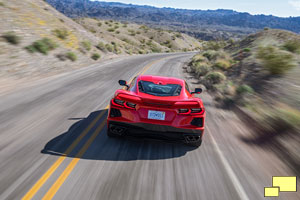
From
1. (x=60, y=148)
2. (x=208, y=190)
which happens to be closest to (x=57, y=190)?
(x=60, y=148)

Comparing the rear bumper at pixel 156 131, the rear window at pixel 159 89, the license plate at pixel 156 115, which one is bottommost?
the rear bumper at pixel 156 131

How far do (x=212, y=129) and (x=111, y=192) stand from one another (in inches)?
154

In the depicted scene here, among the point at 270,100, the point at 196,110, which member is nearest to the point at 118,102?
the point at 196,110

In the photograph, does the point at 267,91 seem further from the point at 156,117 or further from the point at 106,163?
the point at 106,163

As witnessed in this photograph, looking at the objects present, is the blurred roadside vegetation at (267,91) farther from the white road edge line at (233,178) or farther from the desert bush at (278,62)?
the white road edge line at (233,178)

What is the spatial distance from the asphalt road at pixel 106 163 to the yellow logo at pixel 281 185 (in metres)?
0.10

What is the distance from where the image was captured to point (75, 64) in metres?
16.5

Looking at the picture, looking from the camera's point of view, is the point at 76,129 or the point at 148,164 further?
the point at 76,129

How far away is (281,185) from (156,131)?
2.35 m

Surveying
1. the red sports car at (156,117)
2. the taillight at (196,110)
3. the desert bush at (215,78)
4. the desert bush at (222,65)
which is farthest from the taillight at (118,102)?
the desert bush at (222,65)

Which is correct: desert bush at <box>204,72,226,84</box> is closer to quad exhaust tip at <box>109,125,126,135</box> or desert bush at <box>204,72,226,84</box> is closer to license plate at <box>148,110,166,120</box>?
license plate at <box>148,110,166,120</box>

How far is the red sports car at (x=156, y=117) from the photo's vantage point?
14.5 feet

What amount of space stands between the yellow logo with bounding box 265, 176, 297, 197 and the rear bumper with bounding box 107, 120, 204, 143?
1.51 metres

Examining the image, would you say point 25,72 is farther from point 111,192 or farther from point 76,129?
point 111,192
